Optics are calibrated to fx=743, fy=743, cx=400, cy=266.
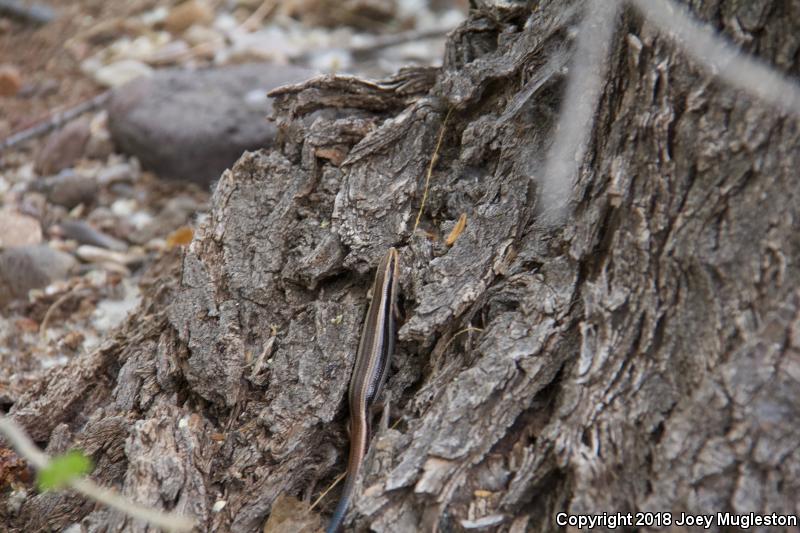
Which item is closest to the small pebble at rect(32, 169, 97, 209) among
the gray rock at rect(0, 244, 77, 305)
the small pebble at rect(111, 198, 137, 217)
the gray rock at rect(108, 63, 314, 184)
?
the small pebble at rect(111, 198, 137, 217)

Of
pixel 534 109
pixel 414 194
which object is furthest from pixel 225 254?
pixel 534 109

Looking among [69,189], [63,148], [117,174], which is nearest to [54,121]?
[63,148]

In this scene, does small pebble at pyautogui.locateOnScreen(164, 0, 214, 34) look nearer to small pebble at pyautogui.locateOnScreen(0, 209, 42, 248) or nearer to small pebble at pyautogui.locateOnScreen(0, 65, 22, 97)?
small pebble at pyautogui.locateOnScreen(0, 65, 22, 97)

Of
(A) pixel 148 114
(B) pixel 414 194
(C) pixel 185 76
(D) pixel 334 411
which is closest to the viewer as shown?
(D) pixel 334 411

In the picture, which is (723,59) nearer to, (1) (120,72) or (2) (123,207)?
(2) (123,207)

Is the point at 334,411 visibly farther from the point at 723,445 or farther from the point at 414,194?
the point at 723,445

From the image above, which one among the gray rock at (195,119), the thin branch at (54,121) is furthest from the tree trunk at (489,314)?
the thin branch at (54,121)

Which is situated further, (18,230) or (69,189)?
(69,189)

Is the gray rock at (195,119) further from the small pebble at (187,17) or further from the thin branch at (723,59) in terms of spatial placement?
the thin branch at (723,59)
